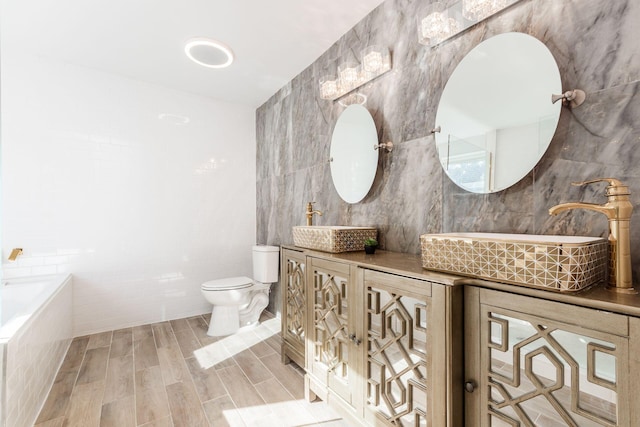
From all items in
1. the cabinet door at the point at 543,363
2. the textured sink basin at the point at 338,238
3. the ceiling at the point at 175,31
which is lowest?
the cabinet door at the point at 543,363

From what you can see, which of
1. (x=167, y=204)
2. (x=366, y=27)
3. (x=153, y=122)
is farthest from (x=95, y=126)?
(x=366, y=27)

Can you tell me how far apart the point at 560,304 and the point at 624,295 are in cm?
16

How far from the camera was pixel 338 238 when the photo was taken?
5.43 ft

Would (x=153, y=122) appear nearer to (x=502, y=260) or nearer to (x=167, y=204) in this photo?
(x=167, y=204)

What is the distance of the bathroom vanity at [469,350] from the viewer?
2.35ft

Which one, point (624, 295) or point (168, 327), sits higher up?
point (624, 295)

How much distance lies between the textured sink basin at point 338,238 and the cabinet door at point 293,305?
0.42 feet

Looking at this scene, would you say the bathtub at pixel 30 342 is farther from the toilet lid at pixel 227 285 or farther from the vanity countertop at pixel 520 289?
the vanity countertop at pixel 520 289

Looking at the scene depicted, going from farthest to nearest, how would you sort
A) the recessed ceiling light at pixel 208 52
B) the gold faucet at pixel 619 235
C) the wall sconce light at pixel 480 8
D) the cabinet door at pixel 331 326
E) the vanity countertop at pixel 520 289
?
1. the recessed ceiling light at pixel 208 52
2. the cabinet door at pixel 331 326
3. the wall sconce light at pixel 480 8
4. the gold faucet at pixel 619 235
5. the vanity countertop at pixel 520 289

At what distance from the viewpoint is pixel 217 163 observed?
11.0ft

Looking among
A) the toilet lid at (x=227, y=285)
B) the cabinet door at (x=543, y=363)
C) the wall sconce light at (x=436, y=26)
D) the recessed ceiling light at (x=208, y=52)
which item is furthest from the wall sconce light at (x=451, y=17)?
the toilet lid at (x=227, y=285)

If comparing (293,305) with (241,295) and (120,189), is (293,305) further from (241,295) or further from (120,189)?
(120,189)

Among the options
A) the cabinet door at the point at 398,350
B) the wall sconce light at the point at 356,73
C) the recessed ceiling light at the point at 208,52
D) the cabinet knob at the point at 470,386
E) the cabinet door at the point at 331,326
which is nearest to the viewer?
the cabinet knob at the point at 470,386

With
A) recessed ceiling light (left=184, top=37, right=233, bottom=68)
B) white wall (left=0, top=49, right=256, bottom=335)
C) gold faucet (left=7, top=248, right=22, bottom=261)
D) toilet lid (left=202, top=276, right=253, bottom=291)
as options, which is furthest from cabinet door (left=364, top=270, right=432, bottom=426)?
gold faucet (left=7, top=248, right=22, bottom=261)
